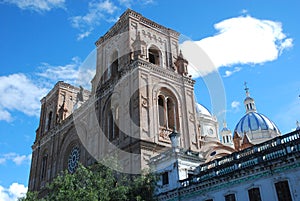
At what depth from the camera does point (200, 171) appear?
21.7m

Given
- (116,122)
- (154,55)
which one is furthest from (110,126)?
(154,55)

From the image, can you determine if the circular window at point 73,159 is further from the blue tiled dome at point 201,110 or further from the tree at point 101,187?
the blue tiled dome at point 201,110

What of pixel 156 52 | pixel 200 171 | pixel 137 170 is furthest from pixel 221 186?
pixel 156 52

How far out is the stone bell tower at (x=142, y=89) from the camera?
27.9 metres

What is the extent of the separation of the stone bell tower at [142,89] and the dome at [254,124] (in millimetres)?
28517

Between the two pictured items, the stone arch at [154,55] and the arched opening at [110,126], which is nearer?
the arched opening at [110,126]

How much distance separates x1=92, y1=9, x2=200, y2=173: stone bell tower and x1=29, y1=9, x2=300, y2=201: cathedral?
9 cm

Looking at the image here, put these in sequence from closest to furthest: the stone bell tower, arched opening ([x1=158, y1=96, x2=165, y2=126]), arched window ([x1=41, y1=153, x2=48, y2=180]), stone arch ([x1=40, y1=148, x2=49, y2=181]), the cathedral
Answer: the cathedral → the stone bell tower → arched opening ([x1=158, y1=96, x2=165, y2=126]) → stone arch ([x1=40, y1=148, x2=49, y2=181]) → arched window ([x1=41, y1=153, x2=48, y2=180])

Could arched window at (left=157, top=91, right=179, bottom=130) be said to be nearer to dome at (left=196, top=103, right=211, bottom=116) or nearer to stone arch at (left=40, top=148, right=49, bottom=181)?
stone arch at (left=40, top=148, right=49, bottom=181)

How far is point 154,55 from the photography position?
34.6 metres

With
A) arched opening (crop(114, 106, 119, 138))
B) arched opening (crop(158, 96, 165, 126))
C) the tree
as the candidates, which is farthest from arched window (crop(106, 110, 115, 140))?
the tree

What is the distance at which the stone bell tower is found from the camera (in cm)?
2786

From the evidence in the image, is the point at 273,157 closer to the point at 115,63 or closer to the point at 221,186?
the point at 221,186

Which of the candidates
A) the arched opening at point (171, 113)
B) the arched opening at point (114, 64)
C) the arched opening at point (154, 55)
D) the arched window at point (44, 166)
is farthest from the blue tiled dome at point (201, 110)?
the arched window at point (44, 166)
